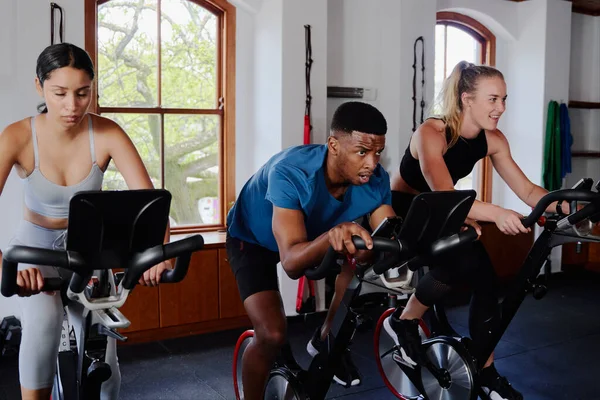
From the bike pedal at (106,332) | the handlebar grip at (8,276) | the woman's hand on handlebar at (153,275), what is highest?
the handlebar grip at (8,276)

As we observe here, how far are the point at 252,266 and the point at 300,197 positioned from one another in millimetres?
468

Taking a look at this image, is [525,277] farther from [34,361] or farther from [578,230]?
[34,361]

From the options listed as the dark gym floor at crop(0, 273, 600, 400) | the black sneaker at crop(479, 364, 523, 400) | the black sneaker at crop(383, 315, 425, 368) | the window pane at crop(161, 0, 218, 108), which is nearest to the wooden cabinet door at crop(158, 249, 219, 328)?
the dark gym floor at crop(0, 273, 600, 400)

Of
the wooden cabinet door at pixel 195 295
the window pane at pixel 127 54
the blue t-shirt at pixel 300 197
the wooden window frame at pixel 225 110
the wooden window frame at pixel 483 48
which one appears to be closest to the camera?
the blue t-shirt at pixel 300 197

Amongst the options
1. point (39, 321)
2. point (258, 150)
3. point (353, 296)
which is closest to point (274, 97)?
point (258, 150)

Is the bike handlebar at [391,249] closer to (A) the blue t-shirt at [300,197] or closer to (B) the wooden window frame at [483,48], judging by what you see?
(A) the blue t-shirt at [300,197]

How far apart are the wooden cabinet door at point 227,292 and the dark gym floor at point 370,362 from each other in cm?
15

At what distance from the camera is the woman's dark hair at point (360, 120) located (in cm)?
212

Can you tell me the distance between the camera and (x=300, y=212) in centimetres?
215

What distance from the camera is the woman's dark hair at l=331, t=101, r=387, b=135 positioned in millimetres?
2115

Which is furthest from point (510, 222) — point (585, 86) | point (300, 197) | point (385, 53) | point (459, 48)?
point (585, 86)

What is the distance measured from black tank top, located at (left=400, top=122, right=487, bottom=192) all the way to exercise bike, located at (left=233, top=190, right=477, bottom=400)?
0.97 m

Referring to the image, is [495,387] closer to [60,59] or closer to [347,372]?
[347,372]

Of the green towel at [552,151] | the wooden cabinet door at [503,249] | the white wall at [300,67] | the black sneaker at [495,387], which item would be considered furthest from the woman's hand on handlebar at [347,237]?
the green towel at [552,151]
